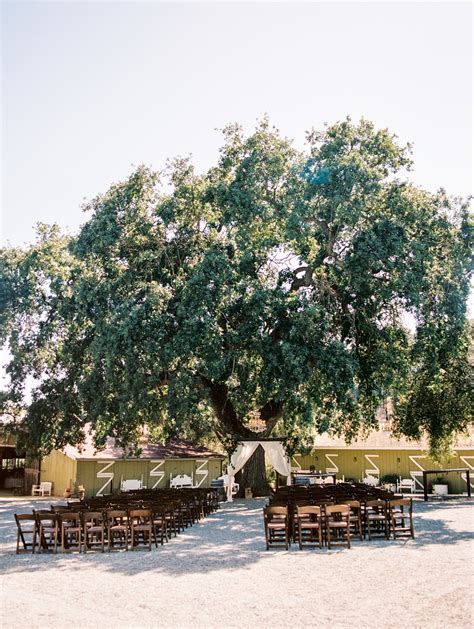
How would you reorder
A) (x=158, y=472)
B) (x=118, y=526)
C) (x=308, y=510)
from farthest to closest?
(x=158, y=472)
(x=118, y=526)
(x=308, y=510)

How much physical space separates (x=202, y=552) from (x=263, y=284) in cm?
1280

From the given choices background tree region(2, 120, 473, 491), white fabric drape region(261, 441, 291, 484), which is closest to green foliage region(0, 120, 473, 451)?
background tree region(2, 120, 473, 491)

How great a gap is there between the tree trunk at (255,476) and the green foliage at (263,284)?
5.51m

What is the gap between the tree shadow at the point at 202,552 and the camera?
1116 centimetres

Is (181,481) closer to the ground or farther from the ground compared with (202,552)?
closer to the ground

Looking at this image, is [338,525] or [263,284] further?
[263,284]

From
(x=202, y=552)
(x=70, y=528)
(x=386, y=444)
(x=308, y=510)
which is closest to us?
(x=308, y=510)

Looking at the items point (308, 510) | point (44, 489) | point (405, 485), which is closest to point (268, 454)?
point (405, 485)

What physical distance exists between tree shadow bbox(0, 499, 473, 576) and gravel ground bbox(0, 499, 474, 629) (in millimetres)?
25

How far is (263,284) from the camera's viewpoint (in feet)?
77.8

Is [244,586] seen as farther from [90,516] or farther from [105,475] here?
[105,475]

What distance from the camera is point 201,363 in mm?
22672

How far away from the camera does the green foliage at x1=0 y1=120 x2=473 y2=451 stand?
64.6 ft

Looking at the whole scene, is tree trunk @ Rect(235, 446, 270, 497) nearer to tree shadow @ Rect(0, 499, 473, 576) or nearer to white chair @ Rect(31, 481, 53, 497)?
tree shadow @ Rect(0, 499, 473, 576)
